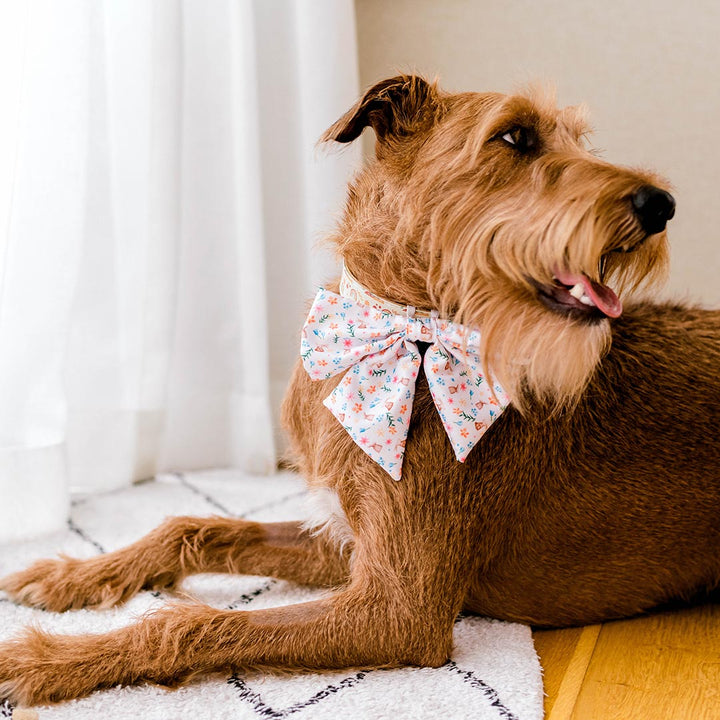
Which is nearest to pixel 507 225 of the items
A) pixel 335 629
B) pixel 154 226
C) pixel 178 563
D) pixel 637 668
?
pixel 335 629

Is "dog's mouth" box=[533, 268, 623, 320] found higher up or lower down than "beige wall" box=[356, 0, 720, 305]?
lower down

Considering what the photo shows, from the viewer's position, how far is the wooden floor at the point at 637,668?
4.54ft

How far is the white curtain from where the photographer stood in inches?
77.5

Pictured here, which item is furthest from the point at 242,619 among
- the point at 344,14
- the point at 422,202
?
the point at 344,14

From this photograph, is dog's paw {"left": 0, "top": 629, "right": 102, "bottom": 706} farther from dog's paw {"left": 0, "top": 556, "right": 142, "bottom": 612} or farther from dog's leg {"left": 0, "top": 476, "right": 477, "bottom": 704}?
dog's paw {"left": 0, "top": 556, "right": 142, "bottom": 612}

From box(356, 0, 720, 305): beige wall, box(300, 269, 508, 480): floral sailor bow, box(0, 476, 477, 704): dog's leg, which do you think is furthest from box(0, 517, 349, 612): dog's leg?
box(356, 0, 720, 305): beige wall

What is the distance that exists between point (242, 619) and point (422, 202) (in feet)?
2.57

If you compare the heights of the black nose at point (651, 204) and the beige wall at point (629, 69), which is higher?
the beige wall at point (629, 69)

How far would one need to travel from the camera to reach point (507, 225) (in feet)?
4.48

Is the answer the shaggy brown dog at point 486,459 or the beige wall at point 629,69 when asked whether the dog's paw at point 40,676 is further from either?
the beige wall at point 629,69

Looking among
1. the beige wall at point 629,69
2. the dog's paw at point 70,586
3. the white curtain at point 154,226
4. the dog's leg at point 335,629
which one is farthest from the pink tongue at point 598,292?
the beige wall at point 629,69

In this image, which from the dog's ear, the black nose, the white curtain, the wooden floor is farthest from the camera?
the white curtain

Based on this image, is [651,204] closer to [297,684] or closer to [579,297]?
[579,297]

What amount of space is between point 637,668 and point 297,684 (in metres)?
0.62
